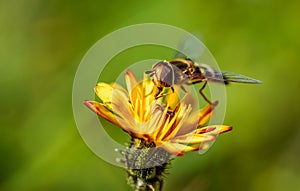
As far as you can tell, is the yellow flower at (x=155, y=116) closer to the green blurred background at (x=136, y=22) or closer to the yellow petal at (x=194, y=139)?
A: the yellow petal at (x=194, y=139)

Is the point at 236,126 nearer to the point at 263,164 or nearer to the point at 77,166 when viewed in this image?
the point at 263,164

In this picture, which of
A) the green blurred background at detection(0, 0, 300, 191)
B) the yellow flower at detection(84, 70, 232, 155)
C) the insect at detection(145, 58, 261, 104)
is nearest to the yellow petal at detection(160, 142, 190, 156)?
the yellow flower at detection(84, 70, 232, 155)

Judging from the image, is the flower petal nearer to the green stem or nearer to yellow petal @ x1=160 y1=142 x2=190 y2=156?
yellow petal @ x1=160 y1=142 x2=190 y2=156

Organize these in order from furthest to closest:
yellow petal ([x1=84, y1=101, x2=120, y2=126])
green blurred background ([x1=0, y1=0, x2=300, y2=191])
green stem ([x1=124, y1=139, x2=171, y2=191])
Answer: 1. green blurred background ([x1=0, y1=0, x2=300, y2=191])
2. green stem ([x1=124, y1=139, x2=171, y2=191])
3. yellow petal ([x1=84, y1=101, x2=120, y2=126])

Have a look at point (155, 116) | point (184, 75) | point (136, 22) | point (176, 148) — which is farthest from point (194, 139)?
point (136, 22)

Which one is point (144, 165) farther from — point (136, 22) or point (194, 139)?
point (136, 22)
